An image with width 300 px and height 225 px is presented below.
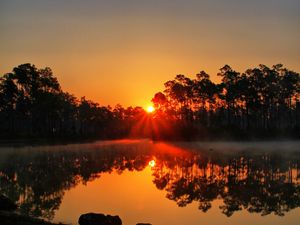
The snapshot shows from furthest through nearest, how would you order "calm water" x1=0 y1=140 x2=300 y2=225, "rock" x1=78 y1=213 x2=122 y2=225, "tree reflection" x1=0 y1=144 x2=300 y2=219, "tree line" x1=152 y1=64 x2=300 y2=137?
"tree line" x1=152 y1=64 x2=300 y2=137, "tree reflection" x1=0 y1=144 x2=300 y2=219, "calm water" x1=0 y1=140 x2=300 y2=225, "rock" x1=78 y1=213 x2=122 y2=225

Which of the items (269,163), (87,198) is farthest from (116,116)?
(87,198)

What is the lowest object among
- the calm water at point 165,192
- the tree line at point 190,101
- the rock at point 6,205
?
the calm water at point 165,192

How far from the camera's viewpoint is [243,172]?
29891mm

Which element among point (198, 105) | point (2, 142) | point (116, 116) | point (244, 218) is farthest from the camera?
point (116, 116)

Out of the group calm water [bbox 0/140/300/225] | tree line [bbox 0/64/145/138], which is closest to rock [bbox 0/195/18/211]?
calm water [bbox 0/140/300/225]

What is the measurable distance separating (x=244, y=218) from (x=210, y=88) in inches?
3371

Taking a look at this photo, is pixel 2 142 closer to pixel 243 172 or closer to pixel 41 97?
pixel 41 97

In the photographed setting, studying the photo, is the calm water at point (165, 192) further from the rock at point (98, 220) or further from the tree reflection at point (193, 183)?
the rock at point (98, 220)

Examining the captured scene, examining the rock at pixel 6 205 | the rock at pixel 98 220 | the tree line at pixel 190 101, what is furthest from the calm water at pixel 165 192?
the tree line at pixel 190 101

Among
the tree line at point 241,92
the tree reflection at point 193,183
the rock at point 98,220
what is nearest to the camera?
the rock at point 98,220

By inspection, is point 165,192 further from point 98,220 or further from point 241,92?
point 241,92

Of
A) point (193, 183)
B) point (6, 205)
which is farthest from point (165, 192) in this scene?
point (6, 205)

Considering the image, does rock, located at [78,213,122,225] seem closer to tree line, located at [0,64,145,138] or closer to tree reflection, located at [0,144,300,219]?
tree reflection, located at [0,144,300,219]

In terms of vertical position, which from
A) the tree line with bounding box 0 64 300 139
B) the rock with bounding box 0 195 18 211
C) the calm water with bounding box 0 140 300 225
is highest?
the tree line with bounding box 0 64 300 139
